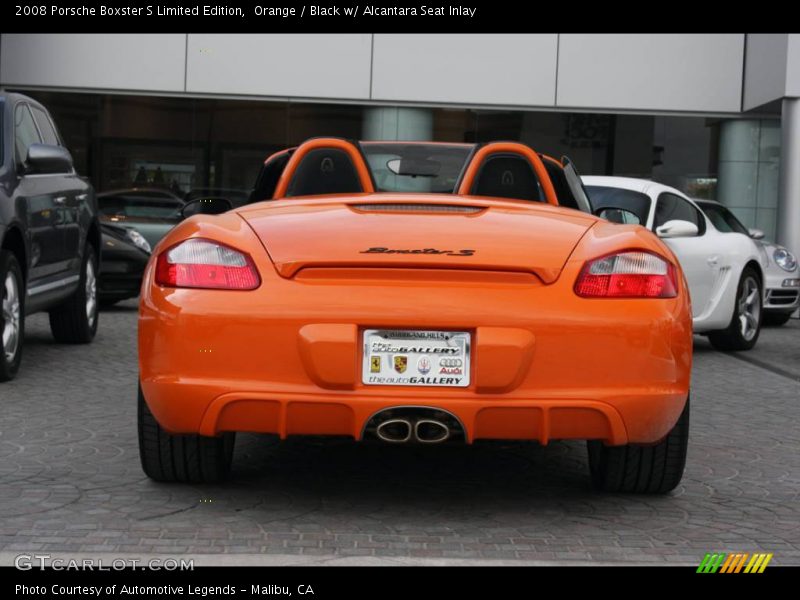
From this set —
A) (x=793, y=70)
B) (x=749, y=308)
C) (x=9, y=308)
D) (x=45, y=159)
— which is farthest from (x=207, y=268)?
(x=793, y=70)

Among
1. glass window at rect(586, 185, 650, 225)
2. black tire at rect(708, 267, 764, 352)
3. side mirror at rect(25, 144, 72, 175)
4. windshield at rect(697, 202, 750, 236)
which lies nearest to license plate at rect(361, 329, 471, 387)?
side mirror at rect(25, 144, 72, 175)

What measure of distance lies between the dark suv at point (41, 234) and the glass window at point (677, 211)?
15.0 ft

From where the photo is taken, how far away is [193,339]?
473cm

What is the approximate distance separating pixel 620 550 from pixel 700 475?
1531 mm

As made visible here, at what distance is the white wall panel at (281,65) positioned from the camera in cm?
2252

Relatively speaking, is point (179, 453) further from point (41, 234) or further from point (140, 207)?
point (140, 207)

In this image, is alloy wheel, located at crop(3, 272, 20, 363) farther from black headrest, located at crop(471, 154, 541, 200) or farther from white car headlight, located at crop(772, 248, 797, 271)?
white car headlight, located at crop(772, 248, 797, 271)

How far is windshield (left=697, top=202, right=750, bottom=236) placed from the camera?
46.7ft

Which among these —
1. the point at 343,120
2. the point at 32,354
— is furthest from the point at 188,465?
the point at 343,120

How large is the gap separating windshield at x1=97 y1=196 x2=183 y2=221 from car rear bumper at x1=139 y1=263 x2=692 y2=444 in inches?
544

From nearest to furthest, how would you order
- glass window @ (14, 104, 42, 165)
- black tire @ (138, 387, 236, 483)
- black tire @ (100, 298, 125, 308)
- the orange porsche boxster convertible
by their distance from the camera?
the orange porsche boxster convertible, black tire @ (138, 387, 236, 483), glass window @ (14, 104, 42, 165), black tire @ (100, 298, 125, 308)

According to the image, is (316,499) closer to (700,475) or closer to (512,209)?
(512,209)

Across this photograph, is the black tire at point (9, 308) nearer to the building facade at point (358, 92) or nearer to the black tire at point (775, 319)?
the black tire at point (775, 319)

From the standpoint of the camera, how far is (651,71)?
2267 centimetres
